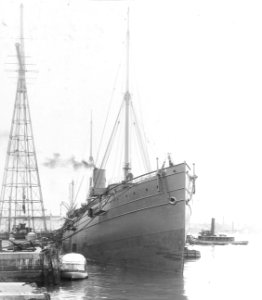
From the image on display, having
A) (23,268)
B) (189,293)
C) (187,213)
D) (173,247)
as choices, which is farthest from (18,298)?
(187,213)

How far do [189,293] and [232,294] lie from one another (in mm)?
1314

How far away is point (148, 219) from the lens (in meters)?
19.8

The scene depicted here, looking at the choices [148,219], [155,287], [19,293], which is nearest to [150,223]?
[148,219]

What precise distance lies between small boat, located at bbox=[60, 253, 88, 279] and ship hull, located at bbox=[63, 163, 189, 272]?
3138 millimetres

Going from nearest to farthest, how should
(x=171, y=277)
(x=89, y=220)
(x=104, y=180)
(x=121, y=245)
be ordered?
(x=171, y=277)
(x=121, y=245)
(x=89, y=220)
(x=104, y=180)

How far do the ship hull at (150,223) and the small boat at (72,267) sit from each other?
3138 millimetres

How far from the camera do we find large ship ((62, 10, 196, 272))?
62.9 ft

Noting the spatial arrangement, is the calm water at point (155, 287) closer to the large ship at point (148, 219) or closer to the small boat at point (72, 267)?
the small boat at point (72, 267)

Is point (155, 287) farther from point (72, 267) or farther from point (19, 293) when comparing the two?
point (19, 293)

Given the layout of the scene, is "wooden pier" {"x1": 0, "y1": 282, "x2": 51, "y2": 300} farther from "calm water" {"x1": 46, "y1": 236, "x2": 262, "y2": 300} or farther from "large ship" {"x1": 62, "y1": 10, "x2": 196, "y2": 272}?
"large ship" {"x1": 62, "y1": 10, "x2": 196, "y2": 272}

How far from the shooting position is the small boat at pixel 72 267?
648 inches

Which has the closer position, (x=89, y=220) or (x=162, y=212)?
(x=162, y=212)

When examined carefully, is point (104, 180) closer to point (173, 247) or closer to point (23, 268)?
point (173, 247)

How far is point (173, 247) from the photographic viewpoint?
1909 centimetres
